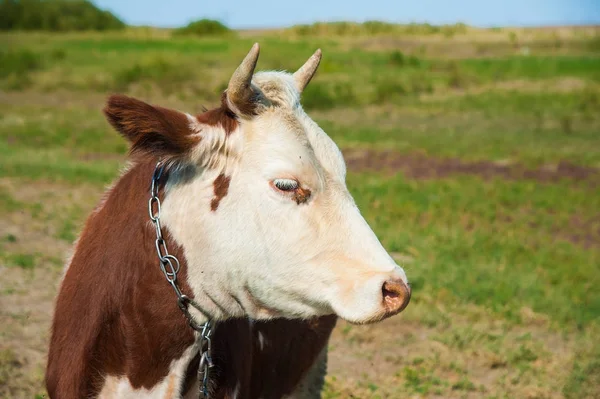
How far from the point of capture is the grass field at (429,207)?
20.1 feet

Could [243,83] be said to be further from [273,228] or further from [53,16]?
[53,16]

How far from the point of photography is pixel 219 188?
2932mm

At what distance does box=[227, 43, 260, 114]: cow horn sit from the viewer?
109 inches

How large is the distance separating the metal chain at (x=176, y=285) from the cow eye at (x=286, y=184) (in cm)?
46

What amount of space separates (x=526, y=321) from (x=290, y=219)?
5.01 metres

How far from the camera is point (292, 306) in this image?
2.94 meters

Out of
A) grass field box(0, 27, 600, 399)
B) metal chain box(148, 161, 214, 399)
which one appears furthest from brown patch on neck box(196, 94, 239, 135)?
grass field box(0, 27, 600, 399)

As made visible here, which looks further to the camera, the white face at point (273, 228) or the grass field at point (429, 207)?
the grass field at point (429, 207)

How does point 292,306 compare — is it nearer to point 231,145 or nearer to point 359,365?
point 231,145

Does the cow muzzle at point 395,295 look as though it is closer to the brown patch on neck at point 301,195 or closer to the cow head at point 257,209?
the cow head at point 257,209

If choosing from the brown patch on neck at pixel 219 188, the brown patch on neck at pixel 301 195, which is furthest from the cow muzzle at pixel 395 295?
the brown patch on neck at pixel 219 188

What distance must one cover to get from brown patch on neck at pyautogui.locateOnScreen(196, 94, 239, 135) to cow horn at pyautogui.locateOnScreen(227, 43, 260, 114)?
0.20 ft

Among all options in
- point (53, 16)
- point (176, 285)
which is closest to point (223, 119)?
point (176, 285)

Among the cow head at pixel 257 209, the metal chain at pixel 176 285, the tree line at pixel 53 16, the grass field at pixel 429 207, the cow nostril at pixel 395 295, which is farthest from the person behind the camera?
the tree line at pixel 53 16
